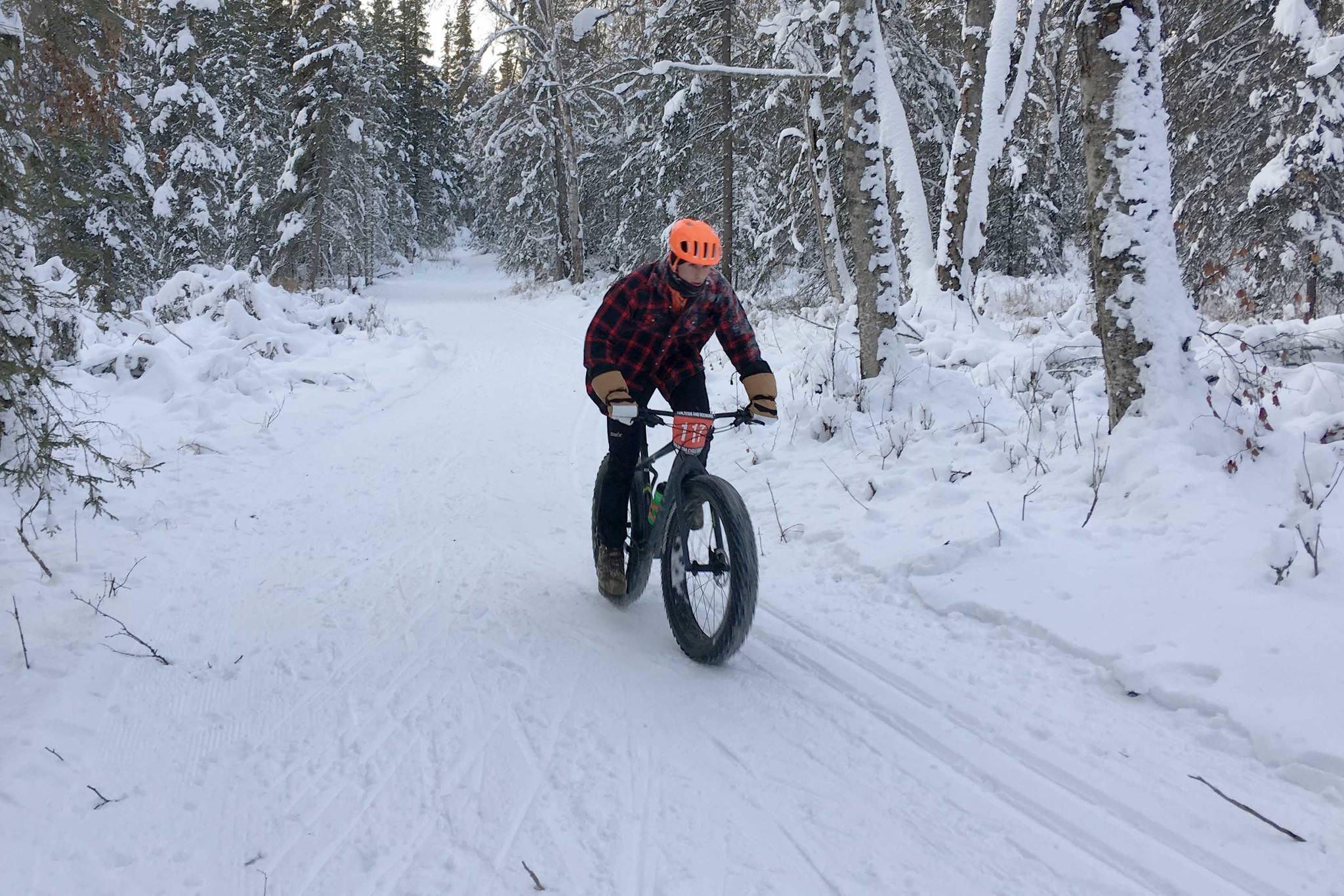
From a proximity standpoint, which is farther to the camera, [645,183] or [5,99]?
[645,183]

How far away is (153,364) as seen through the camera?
28.3ft

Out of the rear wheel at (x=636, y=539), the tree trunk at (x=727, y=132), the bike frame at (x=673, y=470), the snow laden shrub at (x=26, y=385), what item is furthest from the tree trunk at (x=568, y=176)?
the bike frame at (x=673, y=470)

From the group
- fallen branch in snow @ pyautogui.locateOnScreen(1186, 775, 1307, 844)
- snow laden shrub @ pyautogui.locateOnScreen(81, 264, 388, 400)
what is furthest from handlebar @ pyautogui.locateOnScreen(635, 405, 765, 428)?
snow laden shrub @ pyautogui.locateOnScreen(81, 264, 388, 400)

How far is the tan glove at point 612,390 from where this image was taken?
3639 mm

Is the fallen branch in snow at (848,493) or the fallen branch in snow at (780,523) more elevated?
the fallen branch in snow at (848,493)

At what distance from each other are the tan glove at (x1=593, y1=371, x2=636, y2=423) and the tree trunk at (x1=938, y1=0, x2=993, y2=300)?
7.49 meters

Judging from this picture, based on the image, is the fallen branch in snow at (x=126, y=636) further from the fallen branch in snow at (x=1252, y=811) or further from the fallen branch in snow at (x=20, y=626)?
the fallen branch in snow at (x=1252, y=811)

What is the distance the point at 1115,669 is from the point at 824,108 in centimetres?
1322

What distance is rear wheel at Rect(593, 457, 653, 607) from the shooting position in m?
4.19

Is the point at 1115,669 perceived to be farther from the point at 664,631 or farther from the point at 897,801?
the point at 664,631

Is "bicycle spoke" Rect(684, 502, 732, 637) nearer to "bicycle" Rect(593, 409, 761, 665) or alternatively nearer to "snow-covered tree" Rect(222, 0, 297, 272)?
"bicycle" Rect(593, 409, 761, 665)

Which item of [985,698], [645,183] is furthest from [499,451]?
[645,183]

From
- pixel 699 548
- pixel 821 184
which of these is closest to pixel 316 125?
pixel 821 184

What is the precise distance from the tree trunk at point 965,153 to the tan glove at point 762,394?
695 cm
